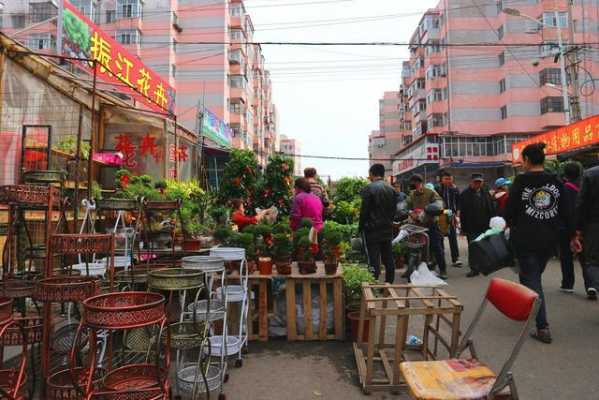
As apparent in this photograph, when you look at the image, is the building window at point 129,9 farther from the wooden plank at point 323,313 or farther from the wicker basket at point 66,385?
the wicker basket at point 66,385

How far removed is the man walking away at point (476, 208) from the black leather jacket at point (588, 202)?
10.9ft

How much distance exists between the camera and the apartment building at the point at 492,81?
32656mm

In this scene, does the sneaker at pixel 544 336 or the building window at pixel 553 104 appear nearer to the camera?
the sneaker at pixel 544 336

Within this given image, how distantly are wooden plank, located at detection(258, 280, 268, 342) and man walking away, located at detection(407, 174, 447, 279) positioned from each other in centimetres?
406

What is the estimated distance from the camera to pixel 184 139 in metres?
13.6

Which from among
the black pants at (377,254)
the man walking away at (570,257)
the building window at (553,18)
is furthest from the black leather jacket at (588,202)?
the building window at (553,18)

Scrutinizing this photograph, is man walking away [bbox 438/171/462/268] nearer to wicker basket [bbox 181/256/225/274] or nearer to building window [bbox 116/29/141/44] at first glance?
wicker basket [bbox 181/256/225/274]

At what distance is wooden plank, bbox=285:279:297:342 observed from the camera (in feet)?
13.5

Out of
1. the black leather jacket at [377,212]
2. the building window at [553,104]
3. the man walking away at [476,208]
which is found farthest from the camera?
the building window at [553,104]

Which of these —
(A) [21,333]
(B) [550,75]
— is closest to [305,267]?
(A) [21,333]

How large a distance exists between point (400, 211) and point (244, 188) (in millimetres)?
3119

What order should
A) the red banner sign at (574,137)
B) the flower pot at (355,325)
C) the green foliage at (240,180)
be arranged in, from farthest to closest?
the red banner sign at (574,137), the green foliage at (240,180), the flower pot at (355,325)

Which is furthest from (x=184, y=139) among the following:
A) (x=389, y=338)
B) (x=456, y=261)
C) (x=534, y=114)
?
(x=534, y=114)

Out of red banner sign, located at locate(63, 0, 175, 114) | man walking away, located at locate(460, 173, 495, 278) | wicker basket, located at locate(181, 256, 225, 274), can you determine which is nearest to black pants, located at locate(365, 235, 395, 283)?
wicker basket, located at locate(181, 256, 225, 274)
